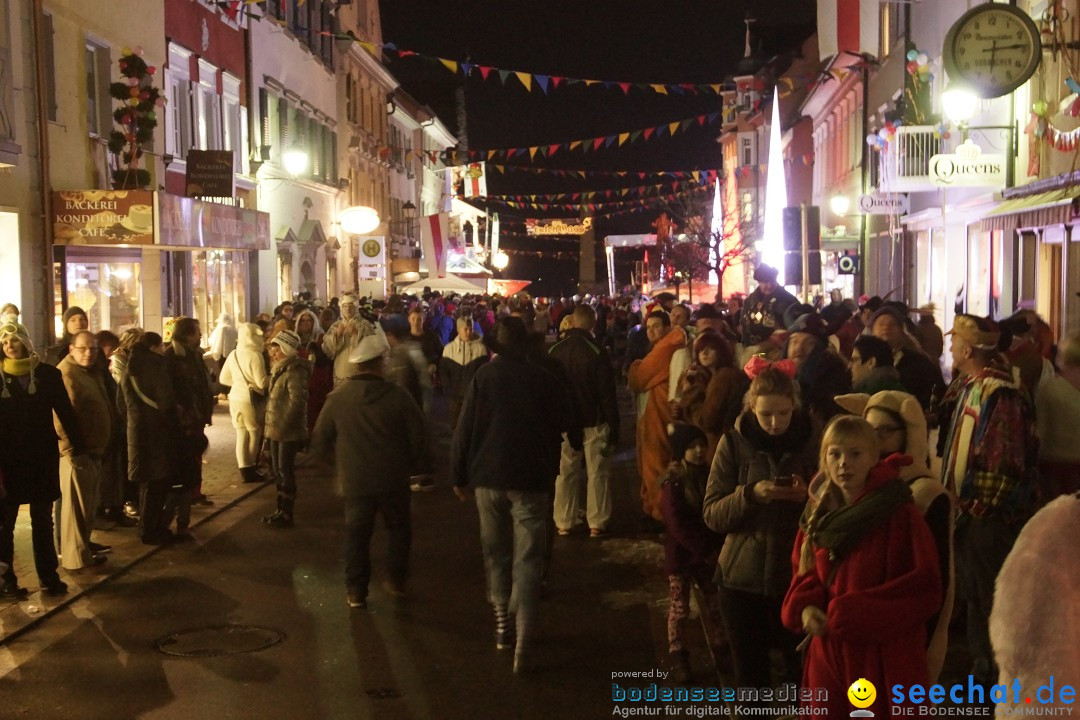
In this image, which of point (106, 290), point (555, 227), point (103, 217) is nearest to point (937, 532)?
point (103, 217)

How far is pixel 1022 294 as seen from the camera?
1878 centimetres

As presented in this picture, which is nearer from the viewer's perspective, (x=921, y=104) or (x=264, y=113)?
(x=921, y=104)

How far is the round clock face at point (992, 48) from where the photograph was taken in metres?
14.1

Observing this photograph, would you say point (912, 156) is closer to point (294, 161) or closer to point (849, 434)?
point (294, 161)

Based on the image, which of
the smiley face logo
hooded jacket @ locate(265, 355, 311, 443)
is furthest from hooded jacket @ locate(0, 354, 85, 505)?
the smiley face logo

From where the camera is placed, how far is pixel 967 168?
18594 mm

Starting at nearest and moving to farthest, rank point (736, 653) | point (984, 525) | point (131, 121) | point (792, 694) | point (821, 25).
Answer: point (736, 653), point (792, 694), point (984, 525), point (131, 121), point (821, 25)

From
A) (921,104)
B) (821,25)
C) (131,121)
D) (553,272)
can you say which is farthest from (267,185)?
(553,272)

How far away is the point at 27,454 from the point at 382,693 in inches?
132

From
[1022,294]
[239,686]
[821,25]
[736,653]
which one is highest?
[821,25]

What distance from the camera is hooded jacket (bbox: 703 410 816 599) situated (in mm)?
5203

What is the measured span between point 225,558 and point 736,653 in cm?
548

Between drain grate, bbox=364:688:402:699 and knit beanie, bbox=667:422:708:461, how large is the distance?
6.18 feet

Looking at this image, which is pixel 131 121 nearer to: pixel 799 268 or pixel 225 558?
pixel 225 558
